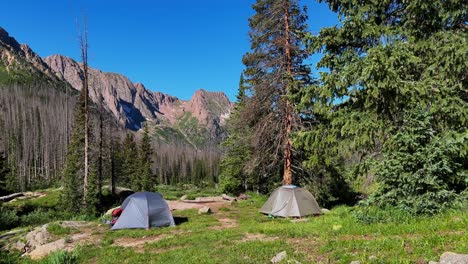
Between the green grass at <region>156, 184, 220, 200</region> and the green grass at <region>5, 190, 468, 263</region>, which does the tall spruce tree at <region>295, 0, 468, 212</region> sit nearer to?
the green grass at <region>5, 190, 468, 263</region>

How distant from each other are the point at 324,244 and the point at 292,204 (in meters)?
8.07

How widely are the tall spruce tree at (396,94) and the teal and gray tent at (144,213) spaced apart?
7573 millimetres

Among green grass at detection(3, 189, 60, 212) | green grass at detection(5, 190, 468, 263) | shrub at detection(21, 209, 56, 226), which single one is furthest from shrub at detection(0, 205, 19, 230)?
green grass at detection(5, 190, 468, 263)

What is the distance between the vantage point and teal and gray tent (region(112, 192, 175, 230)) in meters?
13.9

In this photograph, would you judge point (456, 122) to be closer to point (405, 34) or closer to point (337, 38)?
point (405, 34)

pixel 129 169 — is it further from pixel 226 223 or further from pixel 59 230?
pixel 226 223

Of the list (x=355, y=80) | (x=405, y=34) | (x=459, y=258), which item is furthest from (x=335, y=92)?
(x=459, y=258)

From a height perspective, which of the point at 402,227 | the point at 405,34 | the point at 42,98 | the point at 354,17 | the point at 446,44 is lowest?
the point at 402,227

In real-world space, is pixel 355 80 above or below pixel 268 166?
above

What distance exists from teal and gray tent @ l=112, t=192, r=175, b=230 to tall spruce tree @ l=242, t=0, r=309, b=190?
218 inches

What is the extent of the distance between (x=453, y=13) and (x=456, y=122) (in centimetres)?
295

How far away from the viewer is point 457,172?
7461mm

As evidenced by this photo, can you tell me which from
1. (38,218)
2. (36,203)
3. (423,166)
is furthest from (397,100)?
(36,203)

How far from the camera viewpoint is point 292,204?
49.8ft
